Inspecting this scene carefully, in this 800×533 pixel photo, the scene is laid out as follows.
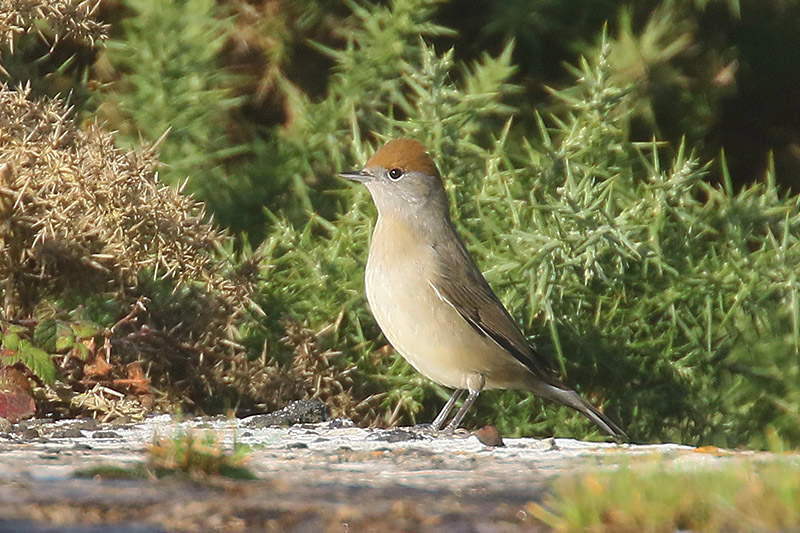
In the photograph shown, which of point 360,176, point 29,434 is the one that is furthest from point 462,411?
point 29,434

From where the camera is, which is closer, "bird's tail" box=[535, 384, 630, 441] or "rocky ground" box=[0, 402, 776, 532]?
"rocky ground" box=[0, 402, 776, 532]

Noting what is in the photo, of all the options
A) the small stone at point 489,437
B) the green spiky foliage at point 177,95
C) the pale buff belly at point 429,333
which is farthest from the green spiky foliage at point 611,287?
the small stone at point 489,437

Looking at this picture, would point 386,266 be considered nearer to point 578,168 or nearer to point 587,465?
point 578,168

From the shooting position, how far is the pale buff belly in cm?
506

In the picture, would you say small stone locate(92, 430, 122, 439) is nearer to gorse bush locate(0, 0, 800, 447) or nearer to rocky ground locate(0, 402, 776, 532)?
rocky ground locate(0, 402, 776, 532)

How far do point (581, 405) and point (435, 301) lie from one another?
798 millimetres

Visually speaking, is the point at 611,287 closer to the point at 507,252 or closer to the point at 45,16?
the point at 507,252

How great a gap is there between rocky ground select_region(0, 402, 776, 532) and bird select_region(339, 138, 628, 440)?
452 millimetres

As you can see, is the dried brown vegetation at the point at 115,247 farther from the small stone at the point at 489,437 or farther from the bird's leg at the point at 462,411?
the small stone at the point at 489,437

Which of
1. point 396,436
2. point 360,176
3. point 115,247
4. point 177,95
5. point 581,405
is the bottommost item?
point 581,405

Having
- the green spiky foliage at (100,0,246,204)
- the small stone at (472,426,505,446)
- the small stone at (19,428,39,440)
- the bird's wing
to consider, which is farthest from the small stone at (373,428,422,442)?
the green spiky foliage at (100,0,246,204)

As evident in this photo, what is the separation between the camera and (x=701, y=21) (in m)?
6.89

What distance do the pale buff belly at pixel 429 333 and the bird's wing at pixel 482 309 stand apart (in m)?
0.03

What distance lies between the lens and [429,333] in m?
5.08
